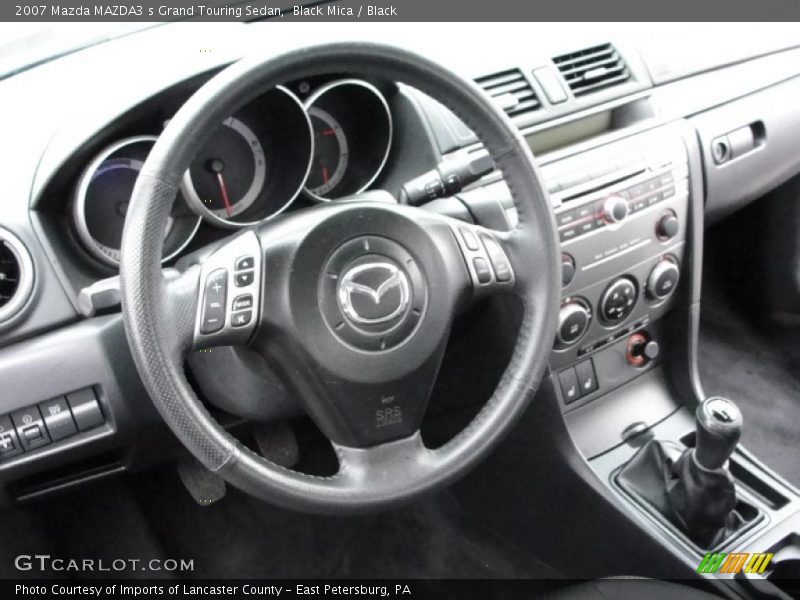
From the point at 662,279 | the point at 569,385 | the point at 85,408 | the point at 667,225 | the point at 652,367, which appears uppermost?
the point at 85,408

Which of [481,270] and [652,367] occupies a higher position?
[481,270]

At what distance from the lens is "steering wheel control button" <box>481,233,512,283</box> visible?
46.4 inches

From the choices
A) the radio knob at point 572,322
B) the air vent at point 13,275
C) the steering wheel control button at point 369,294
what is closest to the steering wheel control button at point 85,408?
the air vent at point 13,275

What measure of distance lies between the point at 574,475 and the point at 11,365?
1.00 m

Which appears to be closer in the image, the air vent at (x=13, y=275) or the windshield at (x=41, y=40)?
the air vent at (x=13, y=275)

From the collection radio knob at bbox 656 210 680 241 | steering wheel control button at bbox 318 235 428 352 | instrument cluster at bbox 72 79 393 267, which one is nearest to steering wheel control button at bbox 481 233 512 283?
steering wheel control button at bbox 318 235 428 352

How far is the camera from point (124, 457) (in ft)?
4.48

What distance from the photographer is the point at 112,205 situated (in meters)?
1.26

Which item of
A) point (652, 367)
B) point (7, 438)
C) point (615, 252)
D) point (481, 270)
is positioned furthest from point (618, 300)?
point (7, 438)

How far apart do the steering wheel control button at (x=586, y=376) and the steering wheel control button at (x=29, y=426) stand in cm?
97

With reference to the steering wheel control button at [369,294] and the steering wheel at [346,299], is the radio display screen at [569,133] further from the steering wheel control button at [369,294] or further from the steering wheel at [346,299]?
the steering wheel control button at [369,294]

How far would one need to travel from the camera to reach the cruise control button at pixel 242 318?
104 centimetres
